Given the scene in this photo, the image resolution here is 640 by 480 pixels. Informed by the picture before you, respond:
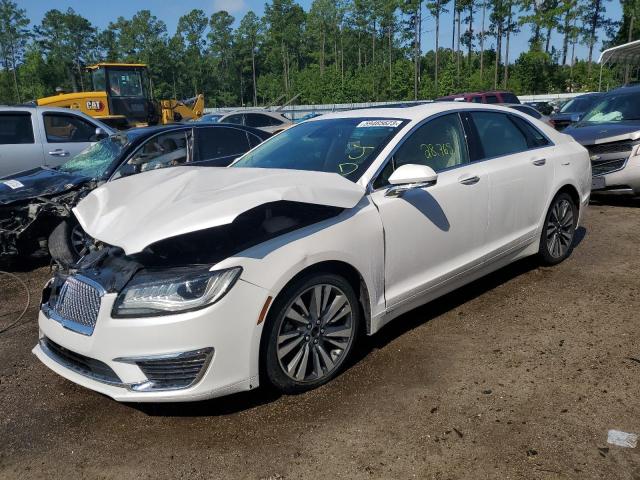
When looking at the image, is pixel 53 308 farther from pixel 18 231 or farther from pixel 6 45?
pixel 6 45

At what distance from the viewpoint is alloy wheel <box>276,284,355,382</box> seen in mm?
3031

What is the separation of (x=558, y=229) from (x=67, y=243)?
4471mm

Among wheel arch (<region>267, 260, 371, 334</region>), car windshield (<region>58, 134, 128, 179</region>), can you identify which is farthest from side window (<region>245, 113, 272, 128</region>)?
wheel arch (<region>267, 260, 371, 334</region>)

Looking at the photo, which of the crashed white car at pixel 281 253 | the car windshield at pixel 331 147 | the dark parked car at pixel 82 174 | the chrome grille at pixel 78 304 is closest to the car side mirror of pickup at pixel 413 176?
the crashed white car at pixel 281 253

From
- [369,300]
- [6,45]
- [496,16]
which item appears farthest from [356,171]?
[6,45]

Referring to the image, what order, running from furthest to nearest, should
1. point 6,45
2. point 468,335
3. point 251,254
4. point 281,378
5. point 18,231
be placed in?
1. point 6,45
2. point 18,231
3. point 468,335
4. point 281,378
5. point 251,254

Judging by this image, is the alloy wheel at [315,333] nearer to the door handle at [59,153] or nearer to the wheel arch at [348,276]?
the wheel arch at [348,276]

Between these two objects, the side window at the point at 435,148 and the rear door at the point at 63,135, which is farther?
the rear door at the point at 63,135

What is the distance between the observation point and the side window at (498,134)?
14.5ft

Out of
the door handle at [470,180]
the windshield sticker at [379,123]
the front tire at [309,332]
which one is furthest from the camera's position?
the door handle at [470,180]

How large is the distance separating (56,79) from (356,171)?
86.1 m

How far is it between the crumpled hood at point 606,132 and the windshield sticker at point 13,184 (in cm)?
732

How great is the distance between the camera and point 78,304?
115 inches

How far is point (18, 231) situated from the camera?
5570 mm
